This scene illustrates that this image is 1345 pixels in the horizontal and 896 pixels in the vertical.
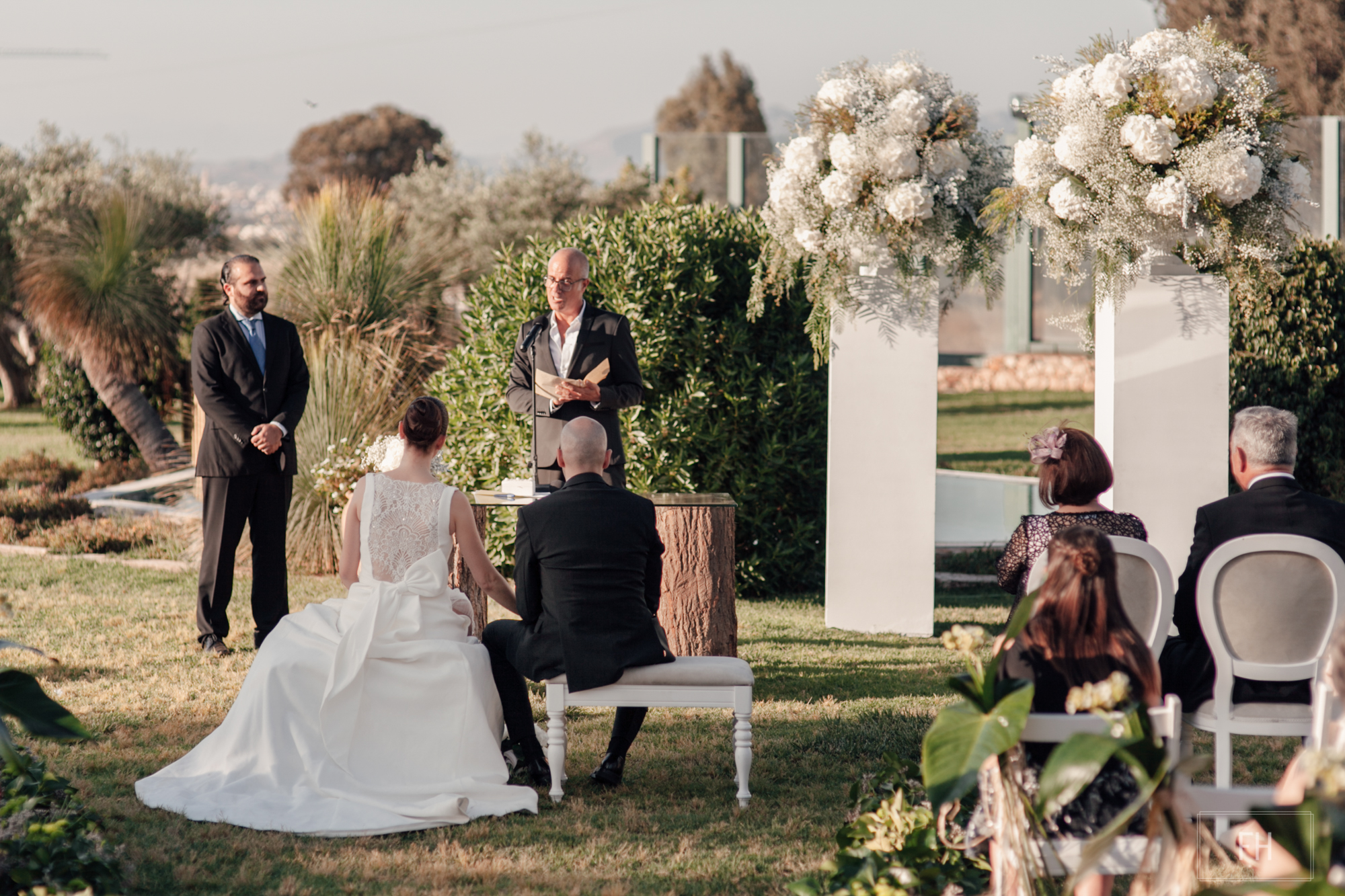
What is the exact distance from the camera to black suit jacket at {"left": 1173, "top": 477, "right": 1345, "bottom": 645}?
11.9 ft

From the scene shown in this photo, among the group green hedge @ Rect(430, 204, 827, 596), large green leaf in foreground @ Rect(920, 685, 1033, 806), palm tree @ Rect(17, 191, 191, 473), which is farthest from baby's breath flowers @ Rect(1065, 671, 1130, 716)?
palm tree @ Rect(17, 191, 191, 473)

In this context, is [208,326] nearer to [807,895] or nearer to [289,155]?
[807,895]

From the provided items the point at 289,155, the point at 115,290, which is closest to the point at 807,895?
the point at 115,290

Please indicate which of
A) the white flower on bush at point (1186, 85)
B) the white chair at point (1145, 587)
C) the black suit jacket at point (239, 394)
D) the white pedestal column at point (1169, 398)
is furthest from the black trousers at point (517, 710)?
the white flower on bush at point (1186, 85)

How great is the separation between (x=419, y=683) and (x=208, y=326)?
9.78 ft

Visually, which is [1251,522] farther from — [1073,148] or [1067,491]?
[1073,148]

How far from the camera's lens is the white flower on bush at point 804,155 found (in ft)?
20.7

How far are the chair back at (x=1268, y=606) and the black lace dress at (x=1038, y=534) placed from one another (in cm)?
30

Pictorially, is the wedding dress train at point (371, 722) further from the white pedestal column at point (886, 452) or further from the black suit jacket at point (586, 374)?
the white pedestal column at point (886, 452)

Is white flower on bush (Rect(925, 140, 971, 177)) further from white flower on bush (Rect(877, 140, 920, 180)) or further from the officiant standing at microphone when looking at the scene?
the officiant standing at microphone

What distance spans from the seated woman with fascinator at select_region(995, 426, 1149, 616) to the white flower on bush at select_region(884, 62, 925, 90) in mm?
3035

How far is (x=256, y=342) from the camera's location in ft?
20.1

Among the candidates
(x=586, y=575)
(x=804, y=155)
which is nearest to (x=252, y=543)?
(x=586, y=575)

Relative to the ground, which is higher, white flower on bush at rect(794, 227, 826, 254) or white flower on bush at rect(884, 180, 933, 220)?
white flower on bush at rect(884, 180, 933, 220)
